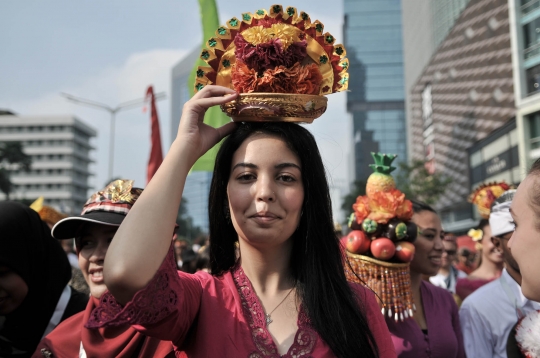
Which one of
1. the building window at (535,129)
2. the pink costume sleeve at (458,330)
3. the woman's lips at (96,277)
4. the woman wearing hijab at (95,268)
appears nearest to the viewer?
the woman wearing hijab at (95,268)

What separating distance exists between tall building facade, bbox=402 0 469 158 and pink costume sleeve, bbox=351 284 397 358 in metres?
54.2

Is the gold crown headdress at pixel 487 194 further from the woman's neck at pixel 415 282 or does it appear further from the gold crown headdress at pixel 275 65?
the gold crown headdress at pixel 275 65

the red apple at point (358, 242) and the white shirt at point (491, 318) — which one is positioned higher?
the red apple at point (358, 242)

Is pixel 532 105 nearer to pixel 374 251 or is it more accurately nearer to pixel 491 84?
pixel 491 84

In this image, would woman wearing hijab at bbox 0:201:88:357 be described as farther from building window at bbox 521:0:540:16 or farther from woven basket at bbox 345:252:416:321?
building window at bbox 521:0:540:16

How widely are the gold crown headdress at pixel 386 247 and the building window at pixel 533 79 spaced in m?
31.0

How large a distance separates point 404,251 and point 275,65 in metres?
1.92

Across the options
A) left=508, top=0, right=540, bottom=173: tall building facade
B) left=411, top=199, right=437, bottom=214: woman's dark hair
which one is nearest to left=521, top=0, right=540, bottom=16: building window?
left=508, top=0, right=540, bottom=173: tall building facade

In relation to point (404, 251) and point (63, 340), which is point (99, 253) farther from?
point (404, 251)

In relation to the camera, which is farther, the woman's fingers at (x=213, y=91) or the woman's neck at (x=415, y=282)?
the woman's neck at (x=415, y=282)

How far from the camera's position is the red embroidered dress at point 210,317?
76.3 inches

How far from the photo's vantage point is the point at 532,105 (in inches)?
1236

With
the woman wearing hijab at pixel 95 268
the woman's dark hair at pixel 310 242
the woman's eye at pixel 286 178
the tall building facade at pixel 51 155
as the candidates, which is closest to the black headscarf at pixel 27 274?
the woman wearing hijab at pixel 95 268

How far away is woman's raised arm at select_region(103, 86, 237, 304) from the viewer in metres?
1.88
